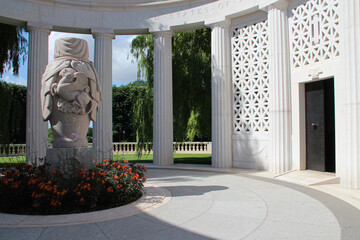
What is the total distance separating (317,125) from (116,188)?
7.08 metres

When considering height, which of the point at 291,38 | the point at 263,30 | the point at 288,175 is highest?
the point at 263,30

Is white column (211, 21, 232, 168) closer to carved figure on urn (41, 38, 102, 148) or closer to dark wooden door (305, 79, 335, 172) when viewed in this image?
dark wooden door (305, 79, 335, 172)

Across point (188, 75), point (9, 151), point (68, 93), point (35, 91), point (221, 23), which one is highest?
point (221, 23)

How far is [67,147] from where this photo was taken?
19.1 ft

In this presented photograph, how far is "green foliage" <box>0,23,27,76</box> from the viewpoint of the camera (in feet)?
44.8

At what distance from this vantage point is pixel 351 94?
706 cm

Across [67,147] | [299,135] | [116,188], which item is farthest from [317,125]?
[67,147]

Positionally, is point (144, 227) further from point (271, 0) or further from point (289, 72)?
point (271, 0)

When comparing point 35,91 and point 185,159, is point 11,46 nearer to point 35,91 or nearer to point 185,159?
point 35,91

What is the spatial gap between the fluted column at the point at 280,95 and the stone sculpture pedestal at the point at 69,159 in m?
6.68

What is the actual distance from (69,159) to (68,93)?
1.41 metres

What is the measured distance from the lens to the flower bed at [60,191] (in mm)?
4809

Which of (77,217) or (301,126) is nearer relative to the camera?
(77,217)

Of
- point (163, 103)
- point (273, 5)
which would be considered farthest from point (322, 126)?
point (163, 103)
